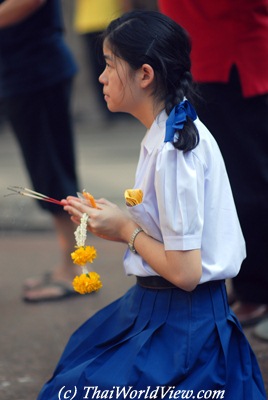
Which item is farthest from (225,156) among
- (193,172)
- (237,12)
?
(193,172)

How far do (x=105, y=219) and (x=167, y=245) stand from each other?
0.23 meters

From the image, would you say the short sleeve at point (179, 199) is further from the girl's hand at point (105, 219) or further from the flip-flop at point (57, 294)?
the flip-flop at point (57, 294)

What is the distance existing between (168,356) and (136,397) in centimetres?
15

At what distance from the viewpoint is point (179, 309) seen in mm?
2770

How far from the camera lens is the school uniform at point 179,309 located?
2.62 metres

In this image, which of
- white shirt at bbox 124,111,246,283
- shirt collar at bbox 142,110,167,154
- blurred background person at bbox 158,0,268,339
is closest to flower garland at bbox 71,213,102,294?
white shirt at bbox 124,111,246,283

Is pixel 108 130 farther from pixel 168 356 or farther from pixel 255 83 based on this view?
pixel 168 356

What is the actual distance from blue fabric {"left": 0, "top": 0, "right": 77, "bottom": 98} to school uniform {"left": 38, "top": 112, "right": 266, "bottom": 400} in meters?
1.54

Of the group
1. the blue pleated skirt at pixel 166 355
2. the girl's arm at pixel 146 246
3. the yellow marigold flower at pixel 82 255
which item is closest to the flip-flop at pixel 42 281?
the blue pleated skirt at pixel 166 355

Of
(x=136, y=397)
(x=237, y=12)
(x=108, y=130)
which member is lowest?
(x=108, y=130)

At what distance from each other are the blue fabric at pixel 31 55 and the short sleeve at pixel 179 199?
1.72m

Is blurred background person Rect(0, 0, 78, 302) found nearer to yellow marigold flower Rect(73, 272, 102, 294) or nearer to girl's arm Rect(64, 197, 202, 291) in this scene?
girl's arm Rect(64, 197, 202, 291)

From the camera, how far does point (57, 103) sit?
4.30 meters

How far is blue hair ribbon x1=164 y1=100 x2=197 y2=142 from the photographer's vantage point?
265 centimetres
